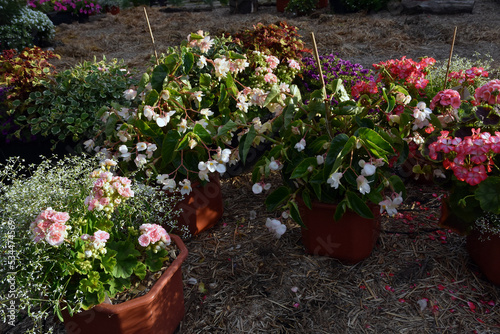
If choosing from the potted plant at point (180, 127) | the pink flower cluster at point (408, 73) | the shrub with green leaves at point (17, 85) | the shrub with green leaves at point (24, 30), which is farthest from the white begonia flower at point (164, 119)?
the shrub with green leaves at point (24, 30)

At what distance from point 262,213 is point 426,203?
100 cm

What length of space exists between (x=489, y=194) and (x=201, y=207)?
1.42 meters

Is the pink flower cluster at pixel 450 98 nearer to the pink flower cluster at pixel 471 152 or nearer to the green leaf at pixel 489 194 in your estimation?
the pink flower cluster at pixel 471 152

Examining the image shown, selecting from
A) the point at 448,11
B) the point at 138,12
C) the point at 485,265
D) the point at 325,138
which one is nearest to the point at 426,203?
the point at 485,265

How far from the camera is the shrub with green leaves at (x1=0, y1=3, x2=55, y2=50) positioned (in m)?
6.33

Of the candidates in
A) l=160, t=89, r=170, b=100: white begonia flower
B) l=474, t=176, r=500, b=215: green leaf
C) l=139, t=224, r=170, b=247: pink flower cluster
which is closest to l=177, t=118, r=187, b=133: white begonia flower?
l=160, t=89, r=170, b=100: white begonia flower

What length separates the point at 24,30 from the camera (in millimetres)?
6480

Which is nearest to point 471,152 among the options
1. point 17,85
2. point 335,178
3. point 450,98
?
point 450,98

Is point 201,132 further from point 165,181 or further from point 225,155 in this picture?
point 165,181

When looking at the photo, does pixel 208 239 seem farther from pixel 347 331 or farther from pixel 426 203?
pixel 426 203

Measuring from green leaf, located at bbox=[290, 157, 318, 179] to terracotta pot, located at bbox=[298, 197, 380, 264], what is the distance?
0.74 ft

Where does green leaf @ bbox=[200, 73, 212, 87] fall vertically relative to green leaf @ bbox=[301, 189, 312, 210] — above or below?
above

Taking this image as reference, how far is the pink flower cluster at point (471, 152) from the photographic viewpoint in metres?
1.58

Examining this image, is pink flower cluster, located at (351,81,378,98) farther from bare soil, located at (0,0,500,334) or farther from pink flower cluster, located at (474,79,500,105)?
bare soil, located at (0,0,500,334)
